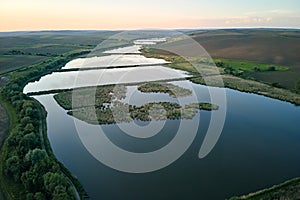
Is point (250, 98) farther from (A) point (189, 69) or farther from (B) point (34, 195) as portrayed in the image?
(B) point (34, 195)

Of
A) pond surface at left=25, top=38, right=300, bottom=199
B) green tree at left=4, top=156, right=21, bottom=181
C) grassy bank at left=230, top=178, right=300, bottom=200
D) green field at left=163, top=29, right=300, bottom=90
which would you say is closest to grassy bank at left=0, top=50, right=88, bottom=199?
green tree at left=4, top=156, right=21, bottom=181

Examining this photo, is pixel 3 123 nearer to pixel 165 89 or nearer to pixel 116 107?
pixel 116 107

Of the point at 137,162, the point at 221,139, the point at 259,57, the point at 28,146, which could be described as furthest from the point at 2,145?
the point at 259,57

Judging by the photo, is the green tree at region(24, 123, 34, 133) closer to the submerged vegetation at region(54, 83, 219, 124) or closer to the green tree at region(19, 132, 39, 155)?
the green tree at region(19, 132, 39, 155)

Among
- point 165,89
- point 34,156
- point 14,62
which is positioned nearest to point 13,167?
point 34,156

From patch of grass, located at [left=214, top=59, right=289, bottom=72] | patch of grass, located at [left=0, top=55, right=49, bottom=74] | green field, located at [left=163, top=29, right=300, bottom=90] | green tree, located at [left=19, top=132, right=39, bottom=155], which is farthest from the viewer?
patch of grass, located at [left=0, top=55, right=49, bottom=74]

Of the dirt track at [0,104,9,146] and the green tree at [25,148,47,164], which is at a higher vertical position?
the green tree at [25,148,47,164]

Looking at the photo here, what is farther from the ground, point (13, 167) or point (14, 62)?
point (14, 62)
